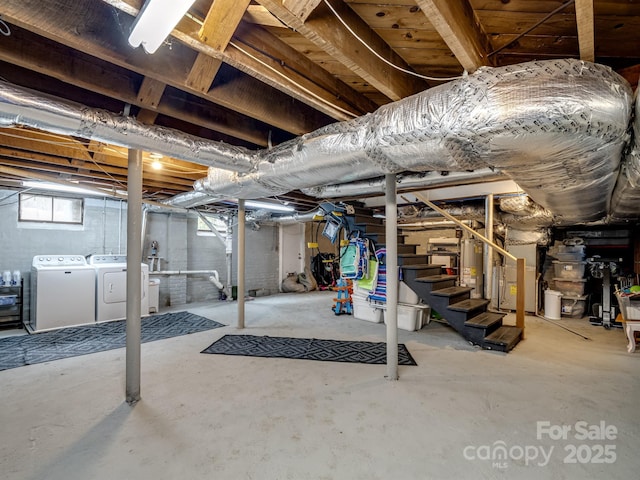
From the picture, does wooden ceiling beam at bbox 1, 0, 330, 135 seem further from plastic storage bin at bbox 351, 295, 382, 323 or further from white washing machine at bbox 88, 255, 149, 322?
white washing machine at bbox 88, 255, 149, 322

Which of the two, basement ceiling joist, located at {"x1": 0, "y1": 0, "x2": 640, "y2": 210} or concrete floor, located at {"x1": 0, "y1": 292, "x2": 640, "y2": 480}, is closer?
basement ceiling joist, located at {"x1": 0, "y1": 0, "x2": 640, "y2": 210}

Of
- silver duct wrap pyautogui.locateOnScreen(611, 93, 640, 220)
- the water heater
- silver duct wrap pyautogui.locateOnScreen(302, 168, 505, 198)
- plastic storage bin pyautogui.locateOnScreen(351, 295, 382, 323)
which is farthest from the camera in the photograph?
the water heater

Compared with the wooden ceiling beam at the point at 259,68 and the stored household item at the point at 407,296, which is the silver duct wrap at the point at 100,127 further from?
the stored household item at the point at 407,296

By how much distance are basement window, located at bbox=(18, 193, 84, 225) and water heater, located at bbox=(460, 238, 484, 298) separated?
690cm

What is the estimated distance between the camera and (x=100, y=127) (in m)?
2.01

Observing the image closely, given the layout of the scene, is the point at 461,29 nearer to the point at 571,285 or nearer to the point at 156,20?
the point at 156,20

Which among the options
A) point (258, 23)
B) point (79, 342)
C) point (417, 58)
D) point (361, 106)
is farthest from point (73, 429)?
point (417, 58)

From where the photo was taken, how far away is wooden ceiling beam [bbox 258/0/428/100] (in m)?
1.30

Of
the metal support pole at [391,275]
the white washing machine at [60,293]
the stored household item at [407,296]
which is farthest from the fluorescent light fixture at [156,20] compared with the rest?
the white washing machine at [60,293]

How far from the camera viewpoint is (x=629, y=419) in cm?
204

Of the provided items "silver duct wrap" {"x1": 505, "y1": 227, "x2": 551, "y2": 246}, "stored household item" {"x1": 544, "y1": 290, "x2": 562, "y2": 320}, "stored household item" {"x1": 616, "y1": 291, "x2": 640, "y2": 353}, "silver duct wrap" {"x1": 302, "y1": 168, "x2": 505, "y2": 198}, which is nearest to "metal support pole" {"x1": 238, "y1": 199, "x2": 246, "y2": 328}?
"silver duct wrap" {"x1": 302, "y1": 168, "x2": 505, "y2": 198}

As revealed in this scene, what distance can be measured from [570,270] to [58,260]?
27.5 feet

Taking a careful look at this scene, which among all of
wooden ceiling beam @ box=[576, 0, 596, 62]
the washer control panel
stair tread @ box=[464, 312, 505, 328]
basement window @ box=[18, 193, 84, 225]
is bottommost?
stair tread @ box=[464, 312, 505, 328]

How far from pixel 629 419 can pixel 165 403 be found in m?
3.30
